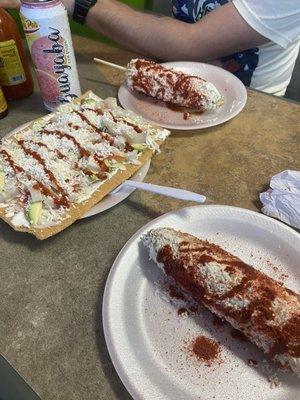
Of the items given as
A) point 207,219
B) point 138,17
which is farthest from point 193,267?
point 138,17

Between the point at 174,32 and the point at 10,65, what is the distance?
57cm

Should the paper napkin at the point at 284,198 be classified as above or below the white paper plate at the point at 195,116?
below

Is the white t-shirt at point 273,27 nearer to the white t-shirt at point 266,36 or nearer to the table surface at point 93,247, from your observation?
the white t-shirt at point 266,36

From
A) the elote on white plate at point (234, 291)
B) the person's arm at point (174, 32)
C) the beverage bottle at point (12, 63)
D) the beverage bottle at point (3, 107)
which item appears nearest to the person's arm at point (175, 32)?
the person's arm at point (174, 32)

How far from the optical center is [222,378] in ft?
2.00

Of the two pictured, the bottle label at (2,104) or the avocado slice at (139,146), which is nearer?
the avocado slice at (139,146)

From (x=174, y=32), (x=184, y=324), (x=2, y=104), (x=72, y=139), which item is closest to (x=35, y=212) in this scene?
(x=72, y=139)

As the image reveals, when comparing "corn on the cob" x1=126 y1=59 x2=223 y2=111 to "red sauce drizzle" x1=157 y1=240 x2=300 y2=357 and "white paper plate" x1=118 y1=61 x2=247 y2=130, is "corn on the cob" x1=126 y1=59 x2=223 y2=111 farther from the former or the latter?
"red sauce drizzle" x1=157 y1=240 x2=300 y2=357

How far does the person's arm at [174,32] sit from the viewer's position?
122cm

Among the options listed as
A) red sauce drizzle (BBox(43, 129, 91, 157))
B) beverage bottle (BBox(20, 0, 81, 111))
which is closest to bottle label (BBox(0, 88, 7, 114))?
beverage bottle (BBox(20, 0, 81, 111))

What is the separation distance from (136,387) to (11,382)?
8.6 inches

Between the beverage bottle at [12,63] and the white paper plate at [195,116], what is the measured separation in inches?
12.1

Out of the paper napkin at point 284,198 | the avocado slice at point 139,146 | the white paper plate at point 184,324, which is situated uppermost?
the avocado slice at point 139,146

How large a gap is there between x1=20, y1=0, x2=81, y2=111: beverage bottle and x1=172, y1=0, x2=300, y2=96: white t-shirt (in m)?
0.58
